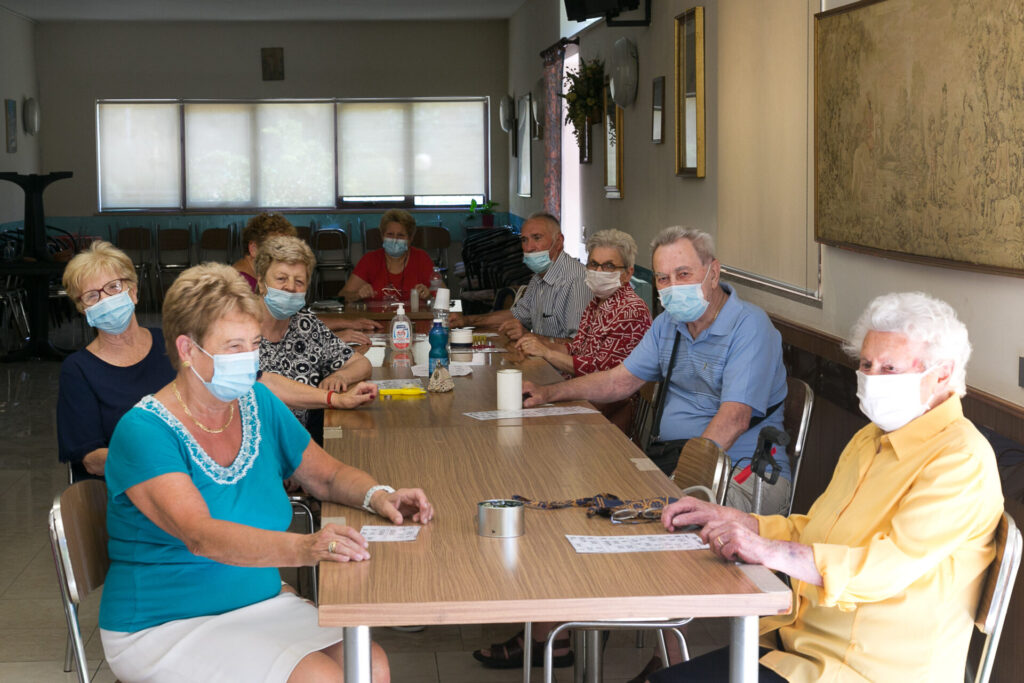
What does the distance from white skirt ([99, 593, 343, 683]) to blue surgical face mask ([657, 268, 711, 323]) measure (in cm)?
165

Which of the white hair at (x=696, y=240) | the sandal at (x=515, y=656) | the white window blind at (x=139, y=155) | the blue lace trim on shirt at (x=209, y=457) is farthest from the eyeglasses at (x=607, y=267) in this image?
the white window blind at (x=139, y=155)

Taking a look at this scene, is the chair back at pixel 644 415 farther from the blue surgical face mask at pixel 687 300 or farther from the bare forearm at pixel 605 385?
the blue surgical face mask at pixel 687 300

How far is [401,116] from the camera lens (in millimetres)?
14016

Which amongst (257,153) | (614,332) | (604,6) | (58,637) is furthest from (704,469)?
(257,153)

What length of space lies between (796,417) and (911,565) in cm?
147

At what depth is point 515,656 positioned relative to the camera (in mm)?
3293

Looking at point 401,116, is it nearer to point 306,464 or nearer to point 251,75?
point 251,75

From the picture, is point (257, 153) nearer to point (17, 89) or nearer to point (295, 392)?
point (17, 89)

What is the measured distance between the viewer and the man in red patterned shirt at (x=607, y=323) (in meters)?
4.27

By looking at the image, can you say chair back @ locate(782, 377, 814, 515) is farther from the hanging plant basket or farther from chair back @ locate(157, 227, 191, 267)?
chair back @ locate(157, 227, 191, 267)

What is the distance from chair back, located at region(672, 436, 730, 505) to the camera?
2572 millimetres

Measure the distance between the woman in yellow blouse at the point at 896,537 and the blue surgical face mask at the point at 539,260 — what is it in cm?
351

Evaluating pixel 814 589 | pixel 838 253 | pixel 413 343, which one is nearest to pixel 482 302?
pixel 413 343

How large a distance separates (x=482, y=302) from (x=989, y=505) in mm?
7289
